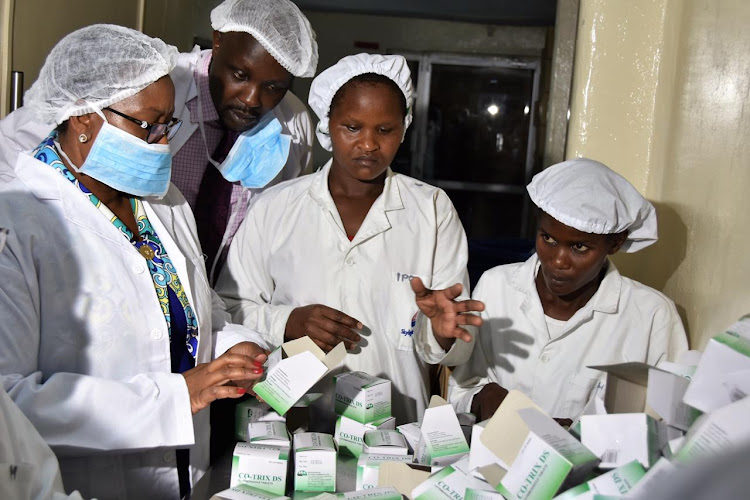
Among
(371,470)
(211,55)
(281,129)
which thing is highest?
(211,55)

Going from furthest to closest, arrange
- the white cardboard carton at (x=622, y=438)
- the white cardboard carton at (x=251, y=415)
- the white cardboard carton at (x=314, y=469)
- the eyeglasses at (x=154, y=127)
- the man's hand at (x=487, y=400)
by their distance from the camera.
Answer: the man's hand at (x=487, y=400), the white cardboard carton at (x=251, y=415), the eyeglasses at (x=154, y=127), the white cardboard carton at (x=314, y=469), the white cardboard carton at (x=622, y=438)

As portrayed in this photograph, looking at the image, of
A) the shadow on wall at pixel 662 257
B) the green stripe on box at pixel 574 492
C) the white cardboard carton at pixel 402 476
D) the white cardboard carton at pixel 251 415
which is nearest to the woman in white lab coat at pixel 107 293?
the white cardboard carton at pixel 251 415

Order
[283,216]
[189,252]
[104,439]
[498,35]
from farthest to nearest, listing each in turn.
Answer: [498,35]
[283,216]
[189,252]
[104,439]

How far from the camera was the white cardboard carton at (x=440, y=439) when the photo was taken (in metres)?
1.63

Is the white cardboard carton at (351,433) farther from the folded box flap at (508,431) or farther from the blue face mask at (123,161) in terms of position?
the blue face mask at (123,161)

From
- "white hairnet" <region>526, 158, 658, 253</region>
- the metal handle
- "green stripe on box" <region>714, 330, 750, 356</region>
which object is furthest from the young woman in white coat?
the metal handle

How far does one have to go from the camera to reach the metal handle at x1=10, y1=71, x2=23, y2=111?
281cm

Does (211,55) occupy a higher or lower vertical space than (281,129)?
higher

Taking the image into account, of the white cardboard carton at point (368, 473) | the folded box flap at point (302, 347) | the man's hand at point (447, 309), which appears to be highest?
the man's hand at point (447, 309)

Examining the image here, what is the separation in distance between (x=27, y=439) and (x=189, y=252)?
0.80m

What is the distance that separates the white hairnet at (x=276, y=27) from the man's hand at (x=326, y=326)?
900 mm

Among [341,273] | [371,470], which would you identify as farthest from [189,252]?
[371,470]

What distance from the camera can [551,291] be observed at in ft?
7.06

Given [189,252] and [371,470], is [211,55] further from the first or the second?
[371,470]
